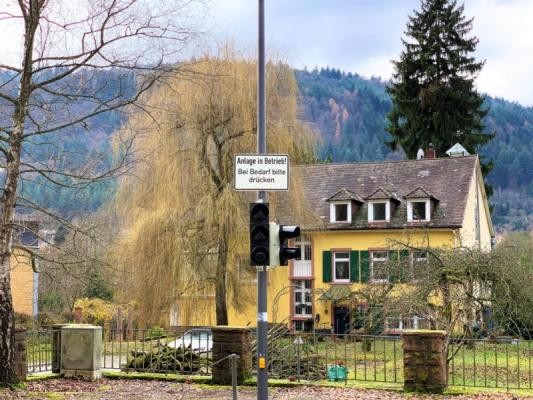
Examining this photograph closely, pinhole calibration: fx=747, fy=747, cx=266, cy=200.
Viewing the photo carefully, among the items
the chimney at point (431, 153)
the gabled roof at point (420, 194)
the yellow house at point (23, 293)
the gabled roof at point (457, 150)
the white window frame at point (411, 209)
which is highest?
the gabled roof at point (457, 150)

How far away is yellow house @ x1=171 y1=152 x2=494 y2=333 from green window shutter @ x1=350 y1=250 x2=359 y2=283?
5 centimetres

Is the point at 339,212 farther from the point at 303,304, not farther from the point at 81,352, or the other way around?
the point at 81,352

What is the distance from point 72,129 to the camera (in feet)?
49.8

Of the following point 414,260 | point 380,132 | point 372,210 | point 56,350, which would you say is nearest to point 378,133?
point 380,132

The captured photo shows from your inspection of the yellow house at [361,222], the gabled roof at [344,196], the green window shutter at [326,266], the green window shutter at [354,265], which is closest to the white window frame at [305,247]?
the yellow house at [361,222]

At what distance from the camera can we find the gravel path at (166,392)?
13.6m

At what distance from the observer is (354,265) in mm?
39375

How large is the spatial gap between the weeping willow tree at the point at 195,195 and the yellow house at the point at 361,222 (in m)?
9.04

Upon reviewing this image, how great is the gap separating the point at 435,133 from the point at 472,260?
3052 cm

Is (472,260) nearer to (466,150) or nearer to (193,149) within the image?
(193,149)

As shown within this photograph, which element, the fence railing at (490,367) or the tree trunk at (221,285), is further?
the tree trunk at (221,285)

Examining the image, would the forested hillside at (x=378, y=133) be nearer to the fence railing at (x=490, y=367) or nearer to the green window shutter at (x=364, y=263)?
the green window shutter at (x=364, y=263)

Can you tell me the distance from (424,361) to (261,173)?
5.08m

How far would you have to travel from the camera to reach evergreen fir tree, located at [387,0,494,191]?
48562 mm
